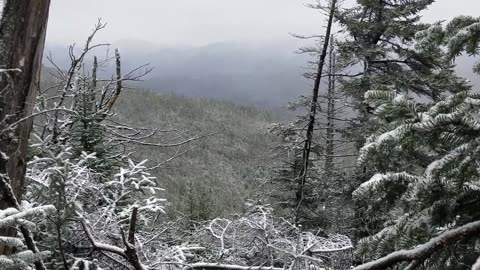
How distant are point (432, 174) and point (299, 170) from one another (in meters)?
11.0

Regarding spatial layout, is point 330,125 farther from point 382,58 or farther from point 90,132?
point 90,132

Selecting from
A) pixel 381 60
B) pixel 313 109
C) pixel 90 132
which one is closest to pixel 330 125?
pixel 313 109

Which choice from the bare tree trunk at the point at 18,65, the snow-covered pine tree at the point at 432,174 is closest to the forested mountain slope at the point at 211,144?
the bare tree trunk at the point at 18,65

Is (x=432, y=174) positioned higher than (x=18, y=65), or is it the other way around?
(x=18, y=65)

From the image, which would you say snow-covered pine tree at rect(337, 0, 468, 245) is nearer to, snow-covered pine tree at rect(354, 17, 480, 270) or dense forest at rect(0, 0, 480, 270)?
dense forest at rect(0, 0, 480, 270)

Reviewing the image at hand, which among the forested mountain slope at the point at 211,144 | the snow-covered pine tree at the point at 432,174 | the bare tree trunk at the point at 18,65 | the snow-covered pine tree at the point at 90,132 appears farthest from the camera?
the forested mountain slope at the point at 211,144

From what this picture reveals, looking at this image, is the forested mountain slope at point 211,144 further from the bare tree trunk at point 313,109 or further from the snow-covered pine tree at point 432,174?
the snow-covered pine tree at point 432,174

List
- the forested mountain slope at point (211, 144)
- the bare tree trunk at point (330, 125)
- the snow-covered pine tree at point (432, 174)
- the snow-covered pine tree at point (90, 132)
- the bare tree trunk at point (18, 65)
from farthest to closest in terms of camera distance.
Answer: the forested mountain slope at point (211, 144) → the bare tree trunk at point (330, 125) → the snow-covered pine tree at point (90, 132) → the bare tree trunk at point (18, 65) → the snow-covered pine tree at point (432, 174)

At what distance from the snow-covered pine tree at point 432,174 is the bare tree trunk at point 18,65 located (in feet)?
8.11

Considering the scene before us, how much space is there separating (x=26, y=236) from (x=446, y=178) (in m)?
2.25

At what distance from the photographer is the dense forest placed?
7.14ft

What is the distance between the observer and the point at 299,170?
13.1 meters

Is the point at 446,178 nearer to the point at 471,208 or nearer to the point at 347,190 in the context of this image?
the point at 471,208

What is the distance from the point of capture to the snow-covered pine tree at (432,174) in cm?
206
